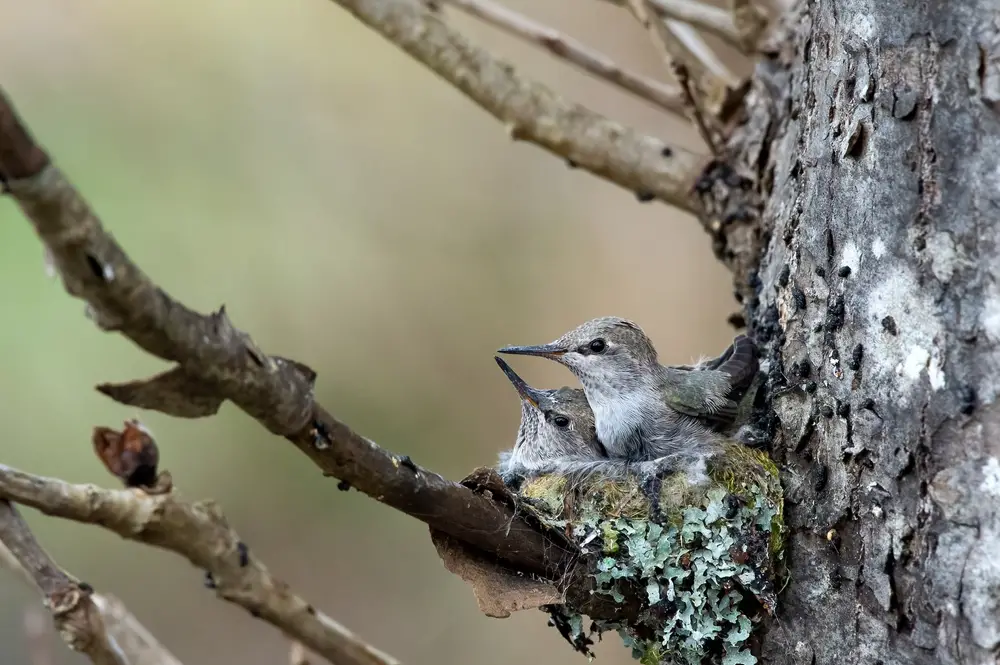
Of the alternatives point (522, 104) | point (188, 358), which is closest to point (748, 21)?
point (522, 104)

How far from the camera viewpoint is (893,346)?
2021 mm

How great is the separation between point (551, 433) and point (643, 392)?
0.45m

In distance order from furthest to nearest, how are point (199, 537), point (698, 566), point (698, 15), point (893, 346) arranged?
point (698, 15)
point (698, 566)
point (199, 537)
point (893, 346)

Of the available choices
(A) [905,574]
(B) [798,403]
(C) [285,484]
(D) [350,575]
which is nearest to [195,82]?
(C) [285,484]

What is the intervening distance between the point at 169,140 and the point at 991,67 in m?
4.99

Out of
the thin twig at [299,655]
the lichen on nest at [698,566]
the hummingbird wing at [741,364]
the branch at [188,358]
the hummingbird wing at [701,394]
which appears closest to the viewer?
the branch at [188,358]

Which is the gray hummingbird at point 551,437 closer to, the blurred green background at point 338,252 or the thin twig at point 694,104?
the thin twig at point 694,104

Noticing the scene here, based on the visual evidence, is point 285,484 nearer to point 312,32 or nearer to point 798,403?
point 312,32

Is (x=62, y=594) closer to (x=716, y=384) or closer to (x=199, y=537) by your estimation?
(x=199, y=537)

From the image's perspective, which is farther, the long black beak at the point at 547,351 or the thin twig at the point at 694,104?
the long black beak at the point at 547,351

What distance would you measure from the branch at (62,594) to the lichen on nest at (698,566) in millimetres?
954

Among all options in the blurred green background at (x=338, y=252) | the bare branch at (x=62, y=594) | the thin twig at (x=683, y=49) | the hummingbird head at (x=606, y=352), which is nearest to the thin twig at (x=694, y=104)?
the thin twig at (x=683, y=49)

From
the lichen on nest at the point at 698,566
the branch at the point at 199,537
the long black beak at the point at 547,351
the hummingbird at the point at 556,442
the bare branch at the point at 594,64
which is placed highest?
the bare branch at the point at 594,64

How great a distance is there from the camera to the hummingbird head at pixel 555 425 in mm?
3609
